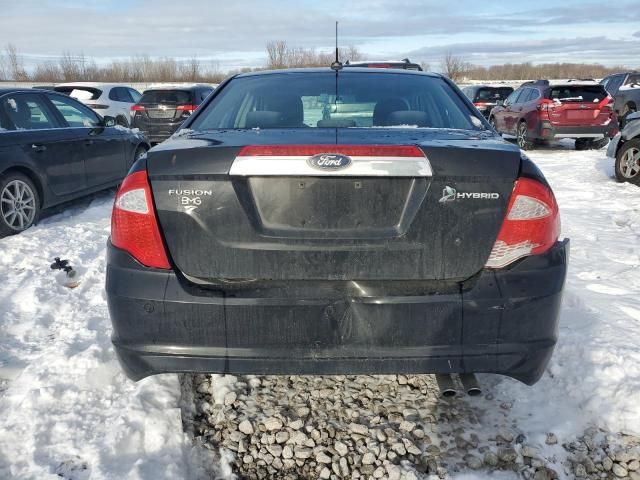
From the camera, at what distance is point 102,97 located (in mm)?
15047

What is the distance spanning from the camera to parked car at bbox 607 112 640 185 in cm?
836

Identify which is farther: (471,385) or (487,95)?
(487,95)

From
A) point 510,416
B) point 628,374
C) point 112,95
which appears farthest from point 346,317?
point 112,95

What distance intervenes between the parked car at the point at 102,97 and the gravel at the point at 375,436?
1322 cm

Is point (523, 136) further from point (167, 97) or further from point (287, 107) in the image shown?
point (287, 107)

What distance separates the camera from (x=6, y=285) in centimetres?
437

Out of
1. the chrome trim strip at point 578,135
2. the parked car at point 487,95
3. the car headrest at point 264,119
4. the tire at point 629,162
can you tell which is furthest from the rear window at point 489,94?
the car headrest at point 264,119

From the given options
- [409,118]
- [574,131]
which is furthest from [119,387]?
[574,131]

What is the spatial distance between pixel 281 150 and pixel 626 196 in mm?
7184

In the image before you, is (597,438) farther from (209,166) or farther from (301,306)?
(209,166)

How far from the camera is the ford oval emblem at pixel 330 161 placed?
201cm

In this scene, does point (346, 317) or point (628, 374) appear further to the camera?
point (628, 374)

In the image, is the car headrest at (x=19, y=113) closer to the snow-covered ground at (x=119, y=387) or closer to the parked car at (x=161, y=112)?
the snow-covered ground at (x=119, y=387)

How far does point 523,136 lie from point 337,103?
38.8 feet
